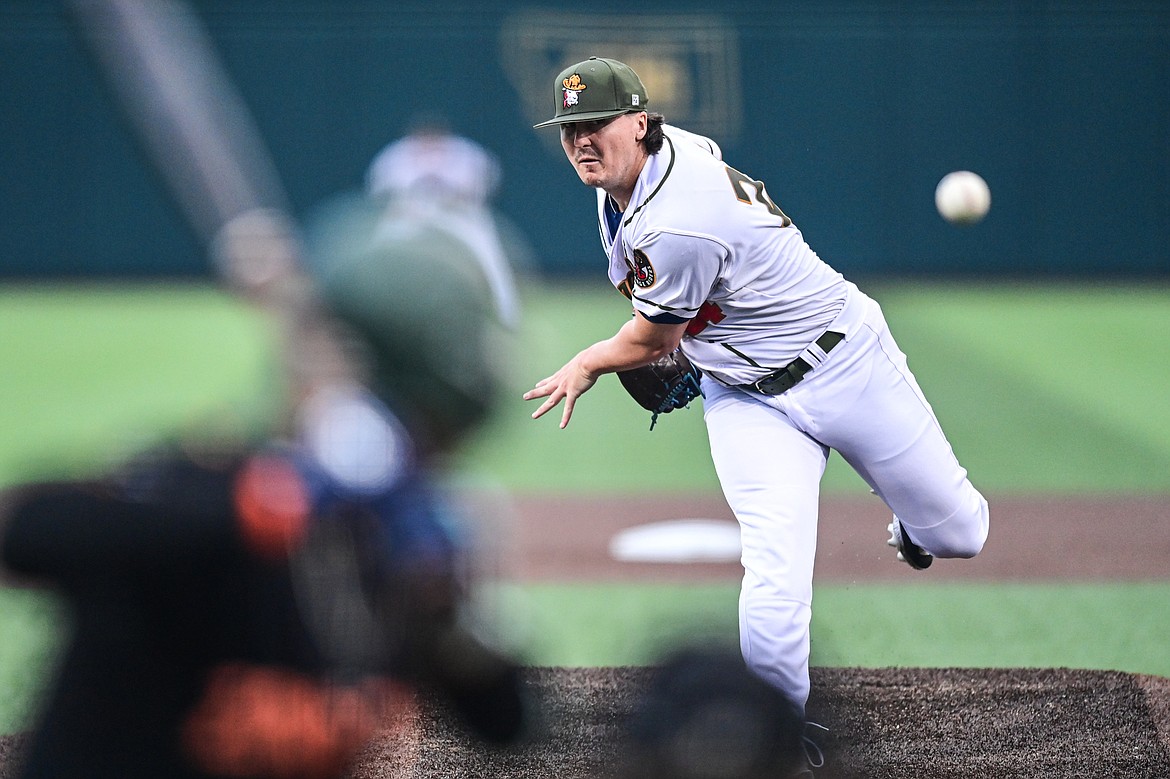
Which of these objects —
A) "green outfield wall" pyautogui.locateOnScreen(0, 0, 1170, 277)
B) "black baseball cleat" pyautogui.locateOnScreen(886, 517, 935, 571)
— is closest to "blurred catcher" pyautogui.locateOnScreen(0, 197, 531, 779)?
"black baseball cleat" pyautogui.locateOnScreen(886, 517, 935, 571)

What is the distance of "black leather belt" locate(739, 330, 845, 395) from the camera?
4.05 m

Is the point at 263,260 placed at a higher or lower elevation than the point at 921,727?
higher

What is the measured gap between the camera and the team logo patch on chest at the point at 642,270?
3859 mm

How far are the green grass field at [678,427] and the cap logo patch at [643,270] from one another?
1.42 ft

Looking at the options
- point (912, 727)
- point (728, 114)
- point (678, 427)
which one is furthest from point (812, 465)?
point (728, 114)

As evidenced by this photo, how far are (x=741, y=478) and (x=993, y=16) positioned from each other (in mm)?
14275

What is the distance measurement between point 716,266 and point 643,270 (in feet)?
0.73

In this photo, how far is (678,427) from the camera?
10.0 m

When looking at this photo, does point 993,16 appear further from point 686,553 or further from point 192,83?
point 192,83

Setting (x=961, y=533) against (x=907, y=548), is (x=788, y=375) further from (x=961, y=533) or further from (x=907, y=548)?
(x=907, y=548)

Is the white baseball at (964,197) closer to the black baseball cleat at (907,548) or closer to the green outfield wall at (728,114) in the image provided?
the black baseball cleat at (907,548)

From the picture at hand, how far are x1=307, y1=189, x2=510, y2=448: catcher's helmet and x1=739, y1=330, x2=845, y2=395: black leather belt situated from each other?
2.42 m

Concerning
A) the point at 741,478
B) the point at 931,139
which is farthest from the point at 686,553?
the point at 931,139

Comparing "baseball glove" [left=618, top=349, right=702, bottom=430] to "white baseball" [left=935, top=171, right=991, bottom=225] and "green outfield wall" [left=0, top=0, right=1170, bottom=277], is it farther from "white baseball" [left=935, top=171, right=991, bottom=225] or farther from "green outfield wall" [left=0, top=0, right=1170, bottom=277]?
"green outfield wall" [left=0, top=0, right=1170, bottom=277]
